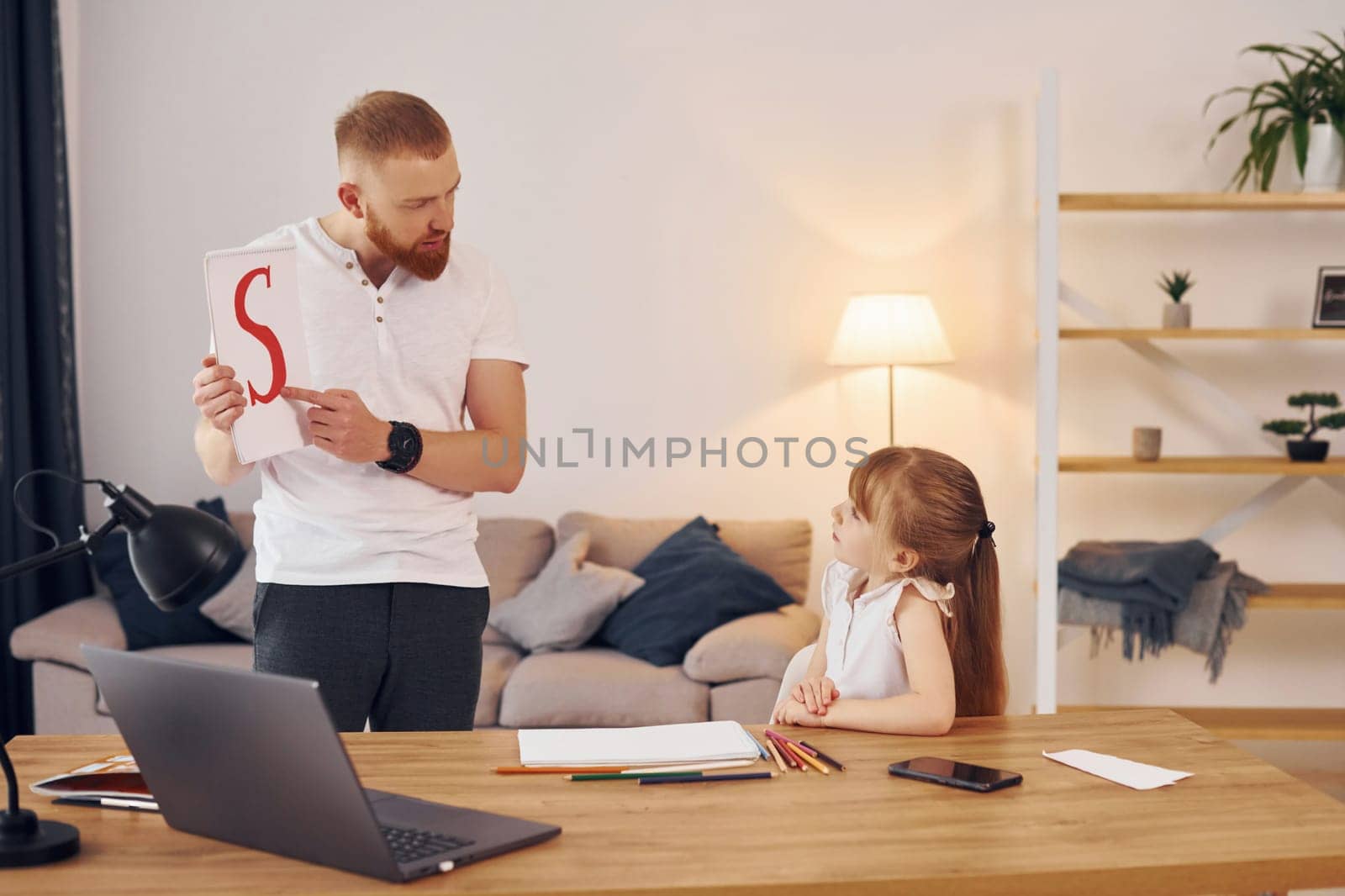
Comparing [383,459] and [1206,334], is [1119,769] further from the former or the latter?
[1206,334]

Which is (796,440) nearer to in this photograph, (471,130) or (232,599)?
(471,130)

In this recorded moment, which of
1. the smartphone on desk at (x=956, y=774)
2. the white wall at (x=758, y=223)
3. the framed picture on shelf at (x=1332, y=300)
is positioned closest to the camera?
the smartphone on desk at (x=956, y=774)

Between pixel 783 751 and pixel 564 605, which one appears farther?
pixel 564 605

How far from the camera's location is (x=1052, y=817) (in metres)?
1.23

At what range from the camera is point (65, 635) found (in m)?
3.46

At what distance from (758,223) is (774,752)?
2865 millimetres

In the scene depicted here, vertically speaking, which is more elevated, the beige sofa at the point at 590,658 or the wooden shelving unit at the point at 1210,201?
the wooden shelving unit at the point at 1210,201

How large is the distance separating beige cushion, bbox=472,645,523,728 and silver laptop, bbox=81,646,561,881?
2.08m

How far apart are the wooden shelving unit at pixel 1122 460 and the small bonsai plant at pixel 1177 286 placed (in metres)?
0.18

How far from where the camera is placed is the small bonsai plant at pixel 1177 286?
12.2 feet

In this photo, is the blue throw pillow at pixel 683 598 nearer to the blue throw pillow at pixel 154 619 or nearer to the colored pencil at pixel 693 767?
the blue throw pillow at pixel 154 619

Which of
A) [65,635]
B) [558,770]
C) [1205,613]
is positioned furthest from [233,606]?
[1205,613]

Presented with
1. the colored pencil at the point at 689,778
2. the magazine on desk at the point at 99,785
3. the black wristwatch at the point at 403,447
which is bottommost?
the colored pencil at the point at 689,778

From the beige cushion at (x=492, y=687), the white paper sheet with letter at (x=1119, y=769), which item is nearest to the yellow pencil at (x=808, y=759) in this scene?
the white paper sheet with letter at (x=1119, y=769)
